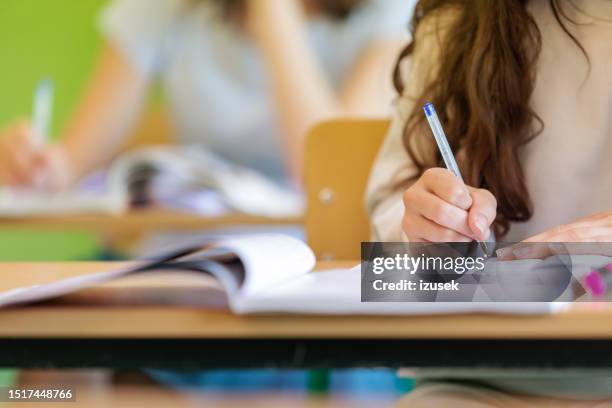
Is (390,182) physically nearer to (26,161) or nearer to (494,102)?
(494,102)

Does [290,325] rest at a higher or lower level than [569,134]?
lower

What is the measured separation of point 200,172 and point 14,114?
1.34 meters

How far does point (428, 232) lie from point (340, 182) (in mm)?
361

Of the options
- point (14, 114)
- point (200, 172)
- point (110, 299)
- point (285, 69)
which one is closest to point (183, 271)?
point (110, 299)

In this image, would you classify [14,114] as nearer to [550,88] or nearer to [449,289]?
[550,88]

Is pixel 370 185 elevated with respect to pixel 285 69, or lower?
lower

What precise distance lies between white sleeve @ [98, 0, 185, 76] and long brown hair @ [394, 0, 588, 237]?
1.36 meters

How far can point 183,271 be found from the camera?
454 mm

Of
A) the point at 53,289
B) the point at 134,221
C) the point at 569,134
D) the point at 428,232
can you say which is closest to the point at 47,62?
the point at 134,221

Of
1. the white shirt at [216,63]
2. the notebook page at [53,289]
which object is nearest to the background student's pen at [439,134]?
the notebook page at [53,289]

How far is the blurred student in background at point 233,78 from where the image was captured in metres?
1.91

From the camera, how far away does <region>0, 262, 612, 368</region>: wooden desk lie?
0.39m

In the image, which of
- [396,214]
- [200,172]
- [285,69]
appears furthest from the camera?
[285,69]

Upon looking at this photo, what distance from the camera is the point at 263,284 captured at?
43cm
